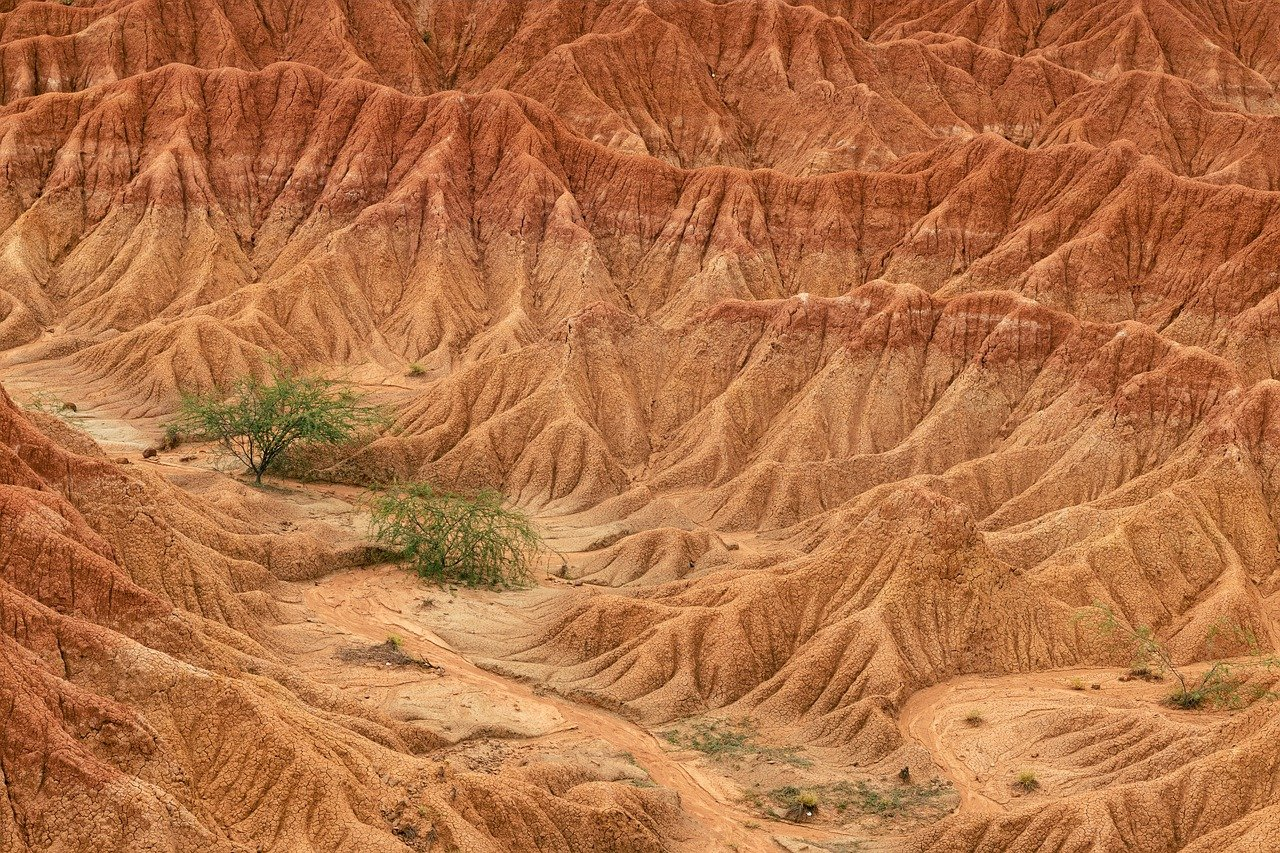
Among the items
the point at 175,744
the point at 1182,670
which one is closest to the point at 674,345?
the point at 1182,670

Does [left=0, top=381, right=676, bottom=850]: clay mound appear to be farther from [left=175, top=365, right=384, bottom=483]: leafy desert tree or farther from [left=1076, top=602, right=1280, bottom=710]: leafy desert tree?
[left=175, top=365, right=384, bottom=483]: leafy desert tree

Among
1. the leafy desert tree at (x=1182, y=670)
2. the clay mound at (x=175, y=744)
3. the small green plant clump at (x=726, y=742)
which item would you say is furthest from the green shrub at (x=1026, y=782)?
the clay mound at (x=175, y=744)

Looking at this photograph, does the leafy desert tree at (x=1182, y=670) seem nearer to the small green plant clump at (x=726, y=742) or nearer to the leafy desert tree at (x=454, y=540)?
the small green plant clump at (x=726, y=742)

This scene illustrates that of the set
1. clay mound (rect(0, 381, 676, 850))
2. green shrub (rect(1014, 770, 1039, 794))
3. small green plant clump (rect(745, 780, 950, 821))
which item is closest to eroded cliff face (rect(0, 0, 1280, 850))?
clay mound (rect(0, 381, 676, 850))

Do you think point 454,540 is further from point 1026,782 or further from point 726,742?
point 1026,782

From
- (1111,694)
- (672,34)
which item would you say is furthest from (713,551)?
(672,34)

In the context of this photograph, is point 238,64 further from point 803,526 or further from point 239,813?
point 239,813

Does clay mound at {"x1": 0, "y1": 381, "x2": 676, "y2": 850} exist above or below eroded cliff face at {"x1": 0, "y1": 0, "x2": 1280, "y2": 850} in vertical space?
above
